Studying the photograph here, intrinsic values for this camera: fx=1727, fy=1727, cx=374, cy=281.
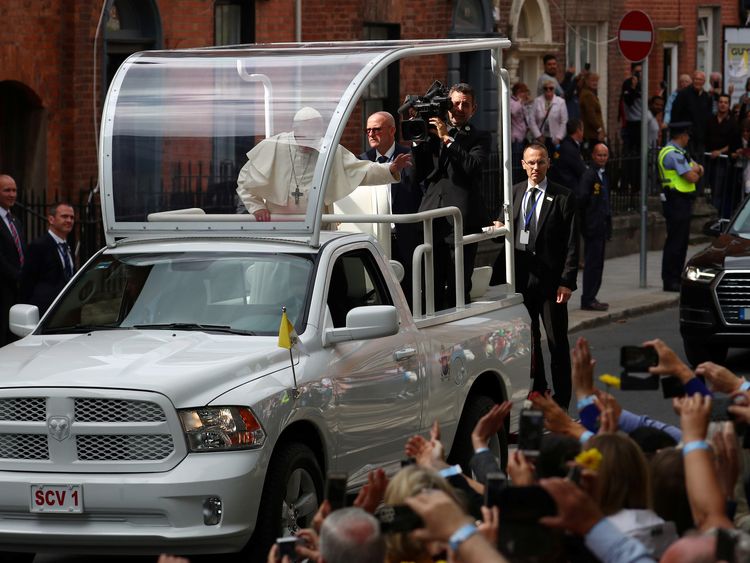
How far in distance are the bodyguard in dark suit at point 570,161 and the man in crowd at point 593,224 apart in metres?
0.44

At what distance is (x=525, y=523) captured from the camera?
4.31 meters

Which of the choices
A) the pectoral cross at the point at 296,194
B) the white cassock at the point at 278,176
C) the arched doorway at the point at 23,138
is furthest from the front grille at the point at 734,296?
the arched doorway at the point at 23,138

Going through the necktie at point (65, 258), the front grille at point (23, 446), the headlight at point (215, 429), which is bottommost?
the front grille at point (23, 446)

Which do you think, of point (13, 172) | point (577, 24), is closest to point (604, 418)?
point (13, 172)

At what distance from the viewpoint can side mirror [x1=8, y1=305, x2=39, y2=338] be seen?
30.3 ft

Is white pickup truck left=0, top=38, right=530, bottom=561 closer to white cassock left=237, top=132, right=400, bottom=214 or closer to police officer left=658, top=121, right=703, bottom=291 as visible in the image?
white cassock left=237, top=132, right=400, bottom=214

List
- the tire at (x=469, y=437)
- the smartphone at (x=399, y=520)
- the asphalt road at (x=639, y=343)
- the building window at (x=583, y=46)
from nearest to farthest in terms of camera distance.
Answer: the smartphone at (x=399, y=520) → the tire at (x=469, y=437) → the asphalt road at (x=639, y=343) → the building window at (x=583, y=46)

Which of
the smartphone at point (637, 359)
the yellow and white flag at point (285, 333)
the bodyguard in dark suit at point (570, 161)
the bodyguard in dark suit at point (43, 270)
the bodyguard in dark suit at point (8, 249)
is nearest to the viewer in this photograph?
the smartphone at point (637, 359)

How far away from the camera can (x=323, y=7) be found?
2417 cm

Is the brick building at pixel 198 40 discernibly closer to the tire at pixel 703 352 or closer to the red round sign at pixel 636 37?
the red round sign at pixel 636 37

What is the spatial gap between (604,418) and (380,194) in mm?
5757

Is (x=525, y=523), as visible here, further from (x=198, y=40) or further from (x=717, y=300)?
(x=198, y=40)

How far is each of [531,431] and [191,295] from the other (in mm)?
4160

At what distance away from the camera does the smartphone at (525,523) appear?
13.9ft
